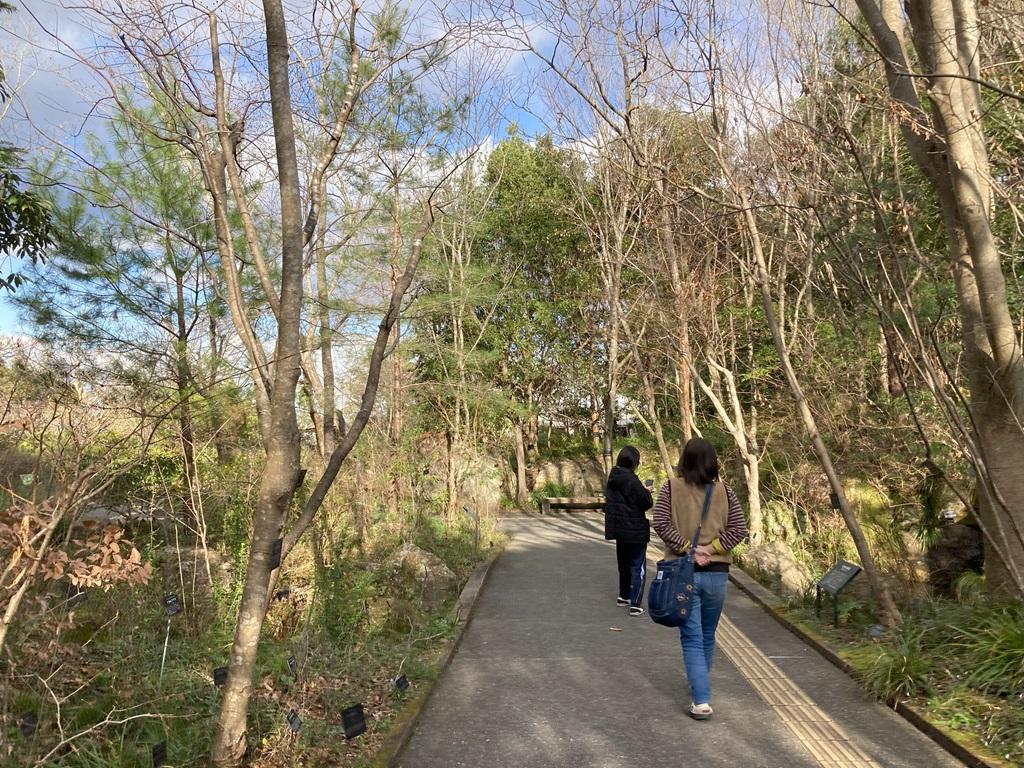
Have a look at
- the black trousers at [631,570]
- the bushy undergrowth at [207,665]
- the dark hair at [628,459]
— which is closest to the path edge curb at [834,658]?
the black trousers at [631,570]

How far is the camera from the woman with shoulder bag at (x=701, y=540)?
4633mm

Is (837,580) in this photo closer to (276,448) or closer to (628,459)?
(628,459)

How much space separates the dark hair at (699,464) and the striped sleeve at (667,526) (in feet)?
0.57

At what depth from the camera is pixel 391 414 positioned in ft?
47.4

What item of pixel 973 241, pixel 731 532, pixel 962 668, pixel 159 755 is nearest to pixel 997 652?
pixel 962 668

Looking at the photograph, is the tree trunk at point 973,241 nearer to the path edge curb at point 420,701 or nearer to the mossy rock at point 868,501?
the path edge curb at point 420,701

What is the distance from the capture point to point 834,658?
5723mm

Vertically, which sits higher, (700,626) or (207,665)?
(700,626)

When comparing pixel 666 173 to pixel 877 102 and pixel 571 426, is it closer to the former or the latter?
pixel 877 102

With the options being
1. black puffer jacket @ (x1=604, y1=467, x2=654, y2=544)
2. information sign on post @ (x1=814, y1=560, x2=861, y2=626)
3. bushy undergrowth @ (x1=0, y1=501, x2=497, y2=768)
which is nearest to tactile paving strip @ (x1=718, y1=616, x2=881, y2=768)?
information sign on post @ (x1=814, y1=560, x2=861, y2=626)

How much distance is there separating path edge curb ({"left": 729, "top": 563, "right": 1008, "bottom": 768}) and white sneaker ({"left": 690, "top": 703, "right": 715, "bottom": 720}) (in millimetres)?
Answer: 1157

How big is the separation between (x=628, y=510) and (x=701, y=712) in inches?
135

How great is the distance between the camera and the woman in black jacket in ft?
25.9

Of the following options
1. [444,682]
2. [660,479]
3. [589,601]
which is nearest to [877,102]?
[589,601]
